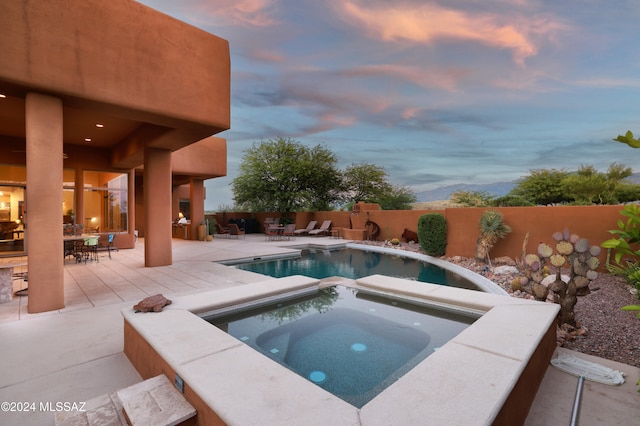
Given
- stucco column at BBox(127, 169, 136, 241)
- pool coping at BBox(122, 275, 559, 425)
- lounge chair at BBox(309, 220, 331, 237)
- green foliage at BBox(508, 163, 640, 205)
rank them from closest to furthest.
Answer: pool coping at BBox(122, 275, 559, 425) < stucco column at BBox(127, 169, 136, 241) < lounge chair at BBox(309, 220, 331, 237) < green foliage at BBox(508, 163, 640, 205)

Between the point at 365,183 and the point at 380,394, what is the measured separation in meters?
24.9

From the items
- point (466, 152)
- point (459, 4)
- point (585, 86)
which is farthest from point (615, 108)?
point (459, 4)

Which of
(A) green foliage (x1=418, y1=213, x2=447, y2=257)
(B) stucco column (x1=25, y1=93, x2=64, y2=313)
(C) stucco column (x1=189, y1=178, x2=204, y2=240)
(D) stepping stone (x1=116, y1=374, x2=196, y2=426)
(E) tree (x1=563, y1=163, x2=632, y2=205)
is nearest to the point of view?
(D) stepping stone (x1=116, y1=374, x2=196, y2=426)

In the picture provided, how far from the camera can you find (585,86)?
79.9 feet

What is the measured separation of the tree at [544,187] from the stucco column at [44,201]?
93.0 ft

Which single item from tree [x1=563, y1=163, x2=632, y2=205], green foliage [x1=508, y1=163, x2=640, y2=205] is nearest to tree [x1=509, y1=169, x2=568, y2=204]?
green foliage [x1=508, y1=163, x2=640, y2=205]

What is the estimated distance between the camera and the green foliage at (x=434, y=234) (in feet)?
31.5

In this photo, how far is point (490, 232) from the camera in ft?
27.2

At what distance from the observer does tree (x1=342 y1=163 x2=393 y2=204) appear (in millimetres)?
26031

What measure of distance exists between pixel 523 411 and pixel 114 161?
12024 mm

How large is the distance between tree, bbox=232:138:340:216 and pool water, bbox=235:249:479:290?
33.0ft

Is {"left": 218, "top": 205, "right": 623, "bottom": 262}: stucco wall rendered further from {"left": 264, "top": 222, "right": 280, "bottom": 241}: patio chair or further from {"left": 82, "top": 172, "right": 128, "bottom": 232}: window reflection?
{"left": 82, "top": 172, "right": 128, "bottom": 232}: window reflection

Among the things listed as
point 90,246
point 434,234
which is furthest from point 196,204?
point 434,234

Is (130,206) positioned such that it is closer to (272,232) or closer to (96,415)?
(272,232)
